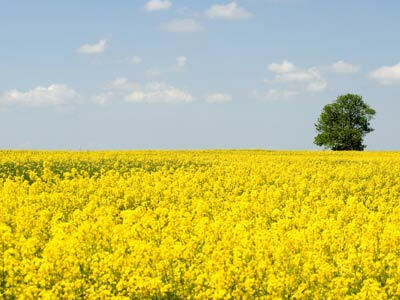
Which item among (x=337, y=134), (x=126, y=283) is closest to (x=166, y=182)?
(x=126, y=283)

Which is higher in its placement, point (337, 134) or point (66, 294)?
point (337, 134)

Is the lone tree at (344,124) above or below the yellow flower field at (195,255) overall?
above

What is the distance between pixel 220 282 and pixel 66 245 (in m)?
3.20

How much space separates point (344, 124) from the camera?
8694 cm

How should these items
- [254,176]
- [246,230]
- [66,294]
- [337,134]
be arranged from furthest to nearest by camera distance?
[337,134], [254,176], [246,230], [66,294]

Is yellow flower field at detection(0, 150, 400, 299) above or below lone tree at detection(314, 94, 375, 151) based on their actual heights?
below

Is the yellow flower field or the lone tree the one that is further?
the lone tree

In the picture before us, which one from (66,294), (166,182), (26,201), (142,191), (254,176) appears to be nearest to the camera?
(66,294)

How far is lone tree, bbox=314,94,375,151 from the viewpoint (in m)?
84.6

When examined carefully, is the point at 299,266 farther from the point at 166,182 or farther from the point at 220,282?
the point at 166,182

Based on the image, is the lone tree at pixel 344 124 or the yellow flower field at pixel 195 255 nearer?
the yellow flower field at pixel 195 255

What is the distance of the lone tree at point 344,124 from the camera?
84.6 meters

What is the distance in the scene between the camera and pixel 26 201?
19062 mm

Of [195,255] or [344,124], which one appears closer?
[195,255]
